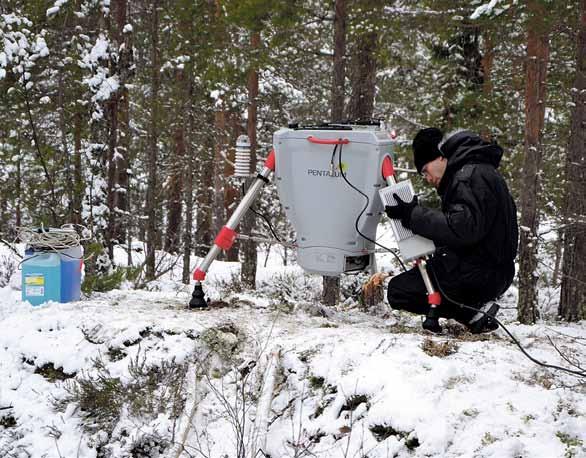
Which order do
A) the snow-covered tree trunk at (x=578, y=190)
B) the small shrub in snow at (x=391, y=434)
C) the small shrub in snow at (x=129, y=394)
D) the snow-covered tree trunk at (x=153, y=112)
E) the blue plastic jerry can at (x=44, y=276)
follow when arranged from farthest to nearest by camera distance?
the snow-covered tree trunk at (x=153, y=112)
the snow-covered tree trunk at (x=578, y=190)
the blue plastic jerry can at (x=44, y=276)
the small shrub in snow at (x=129, y=394)
the small shrub in snow at (x=391, y=434)

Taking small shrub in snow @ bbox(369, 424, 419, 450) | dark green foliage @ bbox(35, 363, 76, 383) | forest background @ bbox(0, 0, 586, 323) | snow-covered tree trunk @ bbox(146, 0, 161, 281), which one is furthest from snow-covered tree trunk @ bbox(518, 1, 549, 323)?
dark green foliage @ bbox(35, 363, 76, 383)

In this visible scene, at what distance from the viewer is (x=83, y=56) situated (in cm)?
843

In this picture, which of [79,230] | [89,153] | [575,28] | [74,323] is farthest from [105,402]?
[575,28]

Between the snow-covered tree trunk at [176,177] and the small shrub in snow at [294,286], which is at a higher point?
the snow-covered tree trunk at [176,177]

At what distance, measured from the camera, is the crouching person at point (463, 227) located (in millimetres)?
3820

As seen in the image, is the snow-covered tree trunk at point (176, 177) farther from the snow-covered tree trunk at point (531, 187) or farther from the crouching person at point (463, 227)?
the crouching person at point (463, 227)

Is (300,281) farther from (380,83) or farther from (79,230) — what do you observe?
(79,230)

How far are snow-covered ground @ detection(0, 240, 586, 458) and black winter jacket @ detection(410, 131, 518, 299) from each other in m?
0.42

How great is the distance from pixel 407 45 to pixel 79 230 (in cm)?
542

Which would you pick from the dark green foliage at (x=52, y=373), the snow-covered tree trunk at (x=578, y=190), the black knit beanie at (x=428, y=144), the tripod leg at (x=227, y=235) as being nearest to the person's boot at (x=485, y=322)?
the black knit beanie at (x=428, y=144)

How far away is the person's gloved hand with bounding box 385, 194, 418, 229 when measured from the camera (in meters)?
4.01

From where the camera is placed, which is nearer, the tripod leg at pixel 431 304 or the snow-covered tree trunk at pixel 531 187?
the tripod leg at pixel 431 304

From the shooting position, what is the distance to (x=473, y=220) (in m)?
3.78

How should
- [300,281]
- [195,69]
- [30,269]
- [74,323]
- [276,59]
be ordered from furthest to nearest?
[300,281], [195,69], [276,59], [30,269], [74,323]
